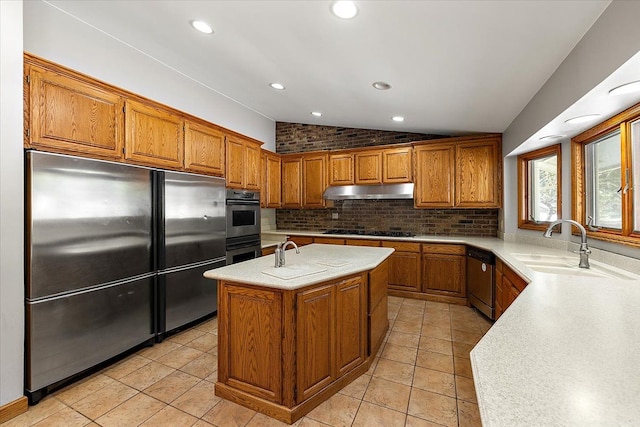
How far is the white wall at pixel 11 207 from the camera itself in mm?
1781

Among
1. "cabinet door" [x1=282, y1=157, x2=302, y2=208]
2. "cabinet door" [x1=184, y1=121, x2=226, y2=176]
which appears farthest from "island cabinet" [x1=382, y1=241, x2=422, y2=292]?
"cabinet door" [x1=184, y1=121, x2=226, y2=176]

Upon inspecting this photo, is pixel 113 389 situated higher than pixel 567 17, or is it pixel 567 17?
pixel 567 17

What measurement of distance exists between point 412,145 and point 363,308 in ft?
9.71

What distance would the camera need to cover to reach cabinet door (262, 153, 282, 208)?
5.02m

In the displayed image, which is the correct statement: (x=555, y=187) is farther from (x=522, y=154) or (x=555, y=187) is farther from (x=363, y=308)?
(x=363, y=308)

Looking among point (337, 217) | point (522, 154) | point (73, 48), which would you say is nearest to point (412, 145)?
point (522, 154)

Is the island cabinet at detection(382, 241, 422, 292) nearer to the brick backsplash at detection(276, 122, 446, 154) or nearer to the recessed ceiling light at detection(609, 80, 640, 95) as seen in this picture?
the brick backsplash at detection(276, 122, 446, 154)

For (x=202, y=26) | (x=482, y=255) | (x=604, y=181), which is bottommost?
(x=482, y=255)

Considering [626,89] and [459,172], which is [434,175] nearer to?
[459,172]

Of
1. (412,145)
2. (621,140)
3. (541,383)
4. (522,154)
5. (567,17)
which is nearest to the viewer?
(541,383)

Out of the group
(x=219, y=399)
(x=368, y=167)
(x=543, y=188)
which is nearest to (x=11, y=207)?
(x=219, y=399)

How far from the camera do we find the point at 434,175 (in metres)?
4.28

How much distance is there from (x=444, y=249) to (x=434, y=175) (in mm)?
1086

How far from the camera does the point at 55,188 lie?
2031 mm
